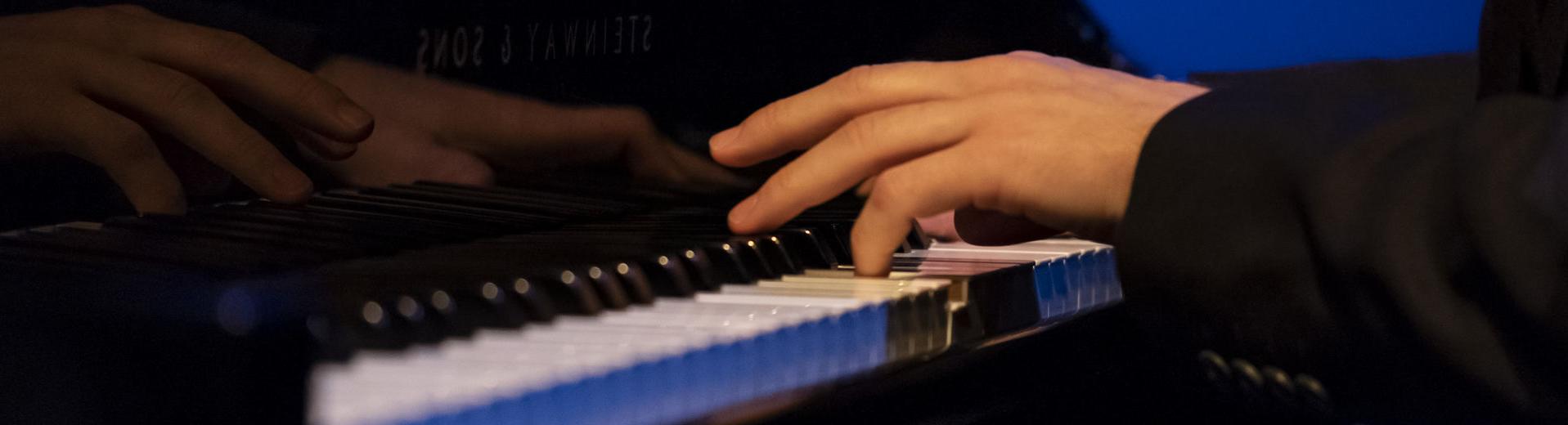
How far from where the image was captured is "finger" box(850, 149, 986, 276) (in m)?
0.89

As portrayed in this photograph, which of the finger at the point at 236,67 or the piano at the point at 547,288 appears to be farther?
the finger at the point at 236,67

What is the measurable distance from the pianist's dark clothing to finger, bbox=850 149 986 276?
108 millimetres

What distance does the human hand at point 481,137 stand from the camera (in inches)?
37.8

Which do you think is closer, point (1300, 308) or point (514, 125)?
point (1300, 308)

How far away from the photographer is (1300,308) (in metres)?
0.81

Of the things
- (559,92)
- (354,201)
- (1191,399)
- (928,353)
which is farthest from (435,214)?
(1191,399)

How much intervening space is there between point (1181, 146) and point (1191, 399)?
1090mm

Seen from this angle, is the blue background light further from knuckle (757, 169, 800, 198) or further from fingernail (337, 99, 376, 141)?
fingernail (337, 99, 376, 141)

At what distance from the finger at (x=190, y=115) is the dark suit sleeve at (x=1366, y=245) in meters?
0.53

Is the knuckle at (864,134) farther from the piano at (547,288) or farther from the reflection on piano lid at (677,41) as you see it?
the reflection on piano lid at (677,41)

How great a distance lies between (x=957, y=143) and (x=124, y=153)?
50cm

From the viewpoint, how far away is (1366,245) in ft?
2.51

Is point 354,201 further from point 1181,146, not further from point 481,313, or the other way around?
point 1181,146

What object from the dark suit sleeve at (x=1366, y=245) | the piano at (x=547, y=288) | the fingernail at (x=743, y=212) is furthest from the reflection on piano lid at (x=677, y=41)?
the dark suit sleeve at (x=1366, y=245)
